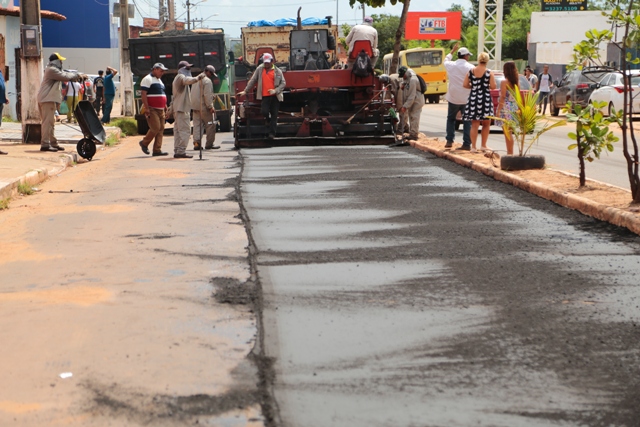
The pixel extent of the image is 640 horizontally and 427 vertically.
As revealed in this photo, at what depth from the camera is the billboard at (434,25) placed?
258 feet

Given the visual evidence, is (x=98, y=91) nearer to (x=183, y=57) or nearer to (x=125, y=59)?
(x=125, y=59)

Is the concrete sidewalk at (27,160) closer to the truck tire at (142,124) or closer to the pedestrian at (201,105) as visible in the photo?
the pedestrian at (201,105)

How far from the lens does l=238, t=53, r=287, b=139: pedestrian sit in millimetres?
19219

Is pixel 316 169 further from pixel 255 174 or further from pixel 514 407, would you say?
pixel 514 407

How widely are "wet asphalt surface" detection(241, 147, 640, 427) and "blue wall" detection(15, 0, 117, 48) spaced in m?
43.9

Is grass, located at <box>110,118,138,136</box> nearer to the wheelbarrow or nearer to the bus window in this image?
the wheelbarrow

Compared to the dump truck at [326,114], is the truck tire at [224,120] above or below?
below

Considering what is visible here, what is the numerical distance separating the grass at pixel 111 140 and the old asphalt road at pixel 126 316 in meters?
11.1

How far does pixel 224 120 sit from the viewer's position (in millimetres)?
26875

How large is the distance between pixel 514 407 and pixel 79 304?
3.15 meters

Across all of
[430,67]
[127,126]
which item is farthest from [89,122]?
[430,67]

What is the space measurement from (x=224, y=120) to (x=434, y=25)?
54.9m

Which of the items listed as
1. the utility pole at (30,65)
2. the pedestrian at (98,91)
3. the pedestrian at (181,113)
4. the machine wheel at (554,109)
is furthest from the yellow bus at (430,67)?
the pedestrian at (181,113)

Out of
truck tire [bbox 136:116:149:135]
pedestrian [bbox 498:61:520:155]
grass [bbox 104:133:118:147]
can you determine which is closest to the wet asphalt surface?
pedestrian [bbox 498:61:520:155]
